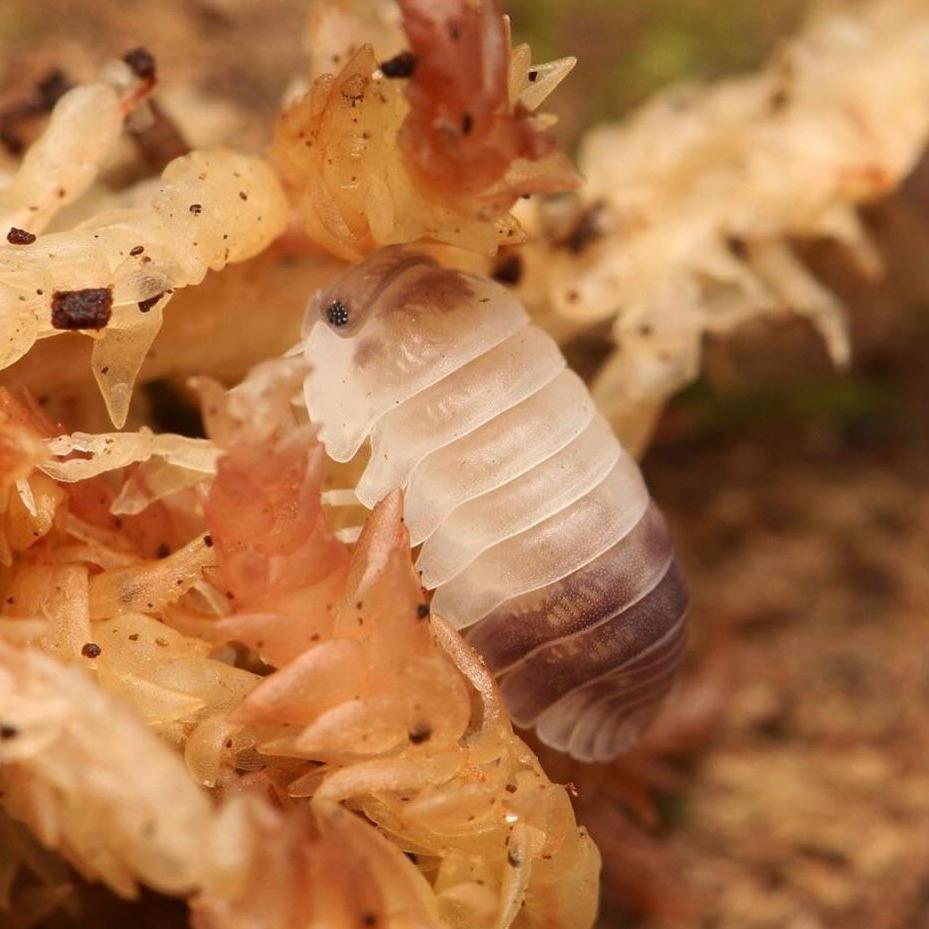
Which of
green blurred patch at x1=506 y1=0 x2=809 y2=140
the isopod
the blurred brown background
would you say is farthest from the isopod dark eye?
green blurred patch at x1=506 y1=0 x2=809 y2=140

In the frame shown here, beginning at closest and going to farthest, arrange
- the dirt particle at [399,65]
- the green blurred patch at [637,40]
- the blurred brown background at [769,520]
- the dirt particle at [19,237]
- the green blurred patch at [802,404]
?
1. the dirt particle at [399,65]
2. the dirt particle at [19,237]
3. the blurred brown background at [769,520]
4. the green blurred patch at [802,404]
5. the green blurred patch at [637,40]

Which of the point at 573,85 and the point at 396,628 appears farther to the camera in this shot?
the point at 573,85

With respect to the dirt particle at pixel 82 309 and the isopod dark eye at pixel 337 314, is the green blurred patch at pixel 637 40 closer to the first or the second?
the isopod dark eye at pixel 337 314

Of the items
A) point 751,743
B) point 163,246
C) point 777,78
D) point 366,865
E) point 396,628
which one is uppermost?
point 163,246

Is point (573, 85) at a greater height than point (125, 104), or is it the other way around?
point (125, 104)

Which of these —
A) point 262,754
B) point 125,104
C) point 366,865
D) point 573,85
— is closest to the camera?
point 366,865

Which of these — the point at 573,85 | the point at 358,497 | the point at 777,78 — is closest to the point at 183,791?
the point at 358,497

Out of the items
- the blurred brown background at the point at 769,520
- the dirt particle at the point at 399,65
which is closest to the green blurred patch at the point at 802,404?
the blurred brown background at the point at 769,520

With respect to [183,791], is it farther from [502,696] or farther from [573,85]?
[573,85]
